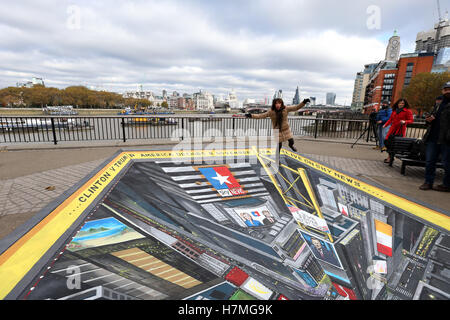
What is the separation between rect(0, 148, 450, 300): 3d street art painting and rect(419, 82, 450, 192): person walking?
102 inches

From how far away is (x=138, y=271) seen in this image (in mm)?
2318

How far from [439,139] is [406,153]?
1947 millimetres

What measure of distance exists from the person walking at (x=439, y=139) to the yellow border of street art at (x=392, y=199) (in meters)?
2.49

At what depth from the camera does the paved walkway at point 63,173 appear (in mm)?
4539

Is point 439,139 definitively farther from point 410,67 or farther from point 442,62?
point 442,62

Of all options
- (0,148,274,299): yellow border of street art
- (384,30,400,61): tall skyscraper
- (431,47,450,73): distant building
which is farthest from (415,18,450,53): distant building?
(0,148,274,299): yellow border of street art

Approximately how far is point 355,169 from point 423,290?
5.65 m

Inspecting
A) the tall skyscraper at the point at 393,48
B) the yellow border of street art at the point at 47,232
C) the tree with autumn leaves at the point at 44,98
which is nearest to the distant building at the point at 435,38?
the tall skyscraper at the point at 393,48

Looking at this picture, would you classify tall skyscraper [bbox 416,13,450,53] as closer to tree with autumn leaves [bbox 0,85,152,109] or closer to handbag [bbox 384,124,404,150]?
handbag [bbox 384,124,404,150]

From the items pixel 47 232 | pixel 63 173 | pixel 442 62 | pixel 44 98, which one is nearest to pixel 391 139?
pixel 47 232

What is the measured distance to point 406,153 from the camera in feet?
23.7

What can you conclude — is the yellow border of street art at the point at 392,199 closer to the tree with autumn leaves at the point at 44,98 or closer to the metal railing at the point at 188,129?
the metal railing at the point at 188,129
